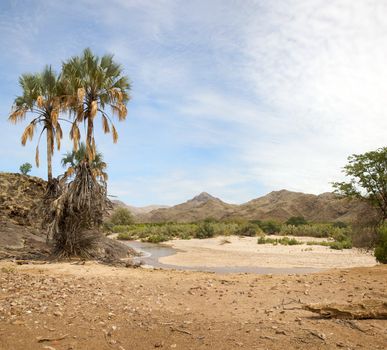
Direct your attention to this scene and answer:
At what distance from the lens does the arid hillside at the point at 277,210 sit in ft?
288

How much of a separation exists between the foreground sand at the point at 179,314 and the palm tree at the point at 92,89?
317 inches

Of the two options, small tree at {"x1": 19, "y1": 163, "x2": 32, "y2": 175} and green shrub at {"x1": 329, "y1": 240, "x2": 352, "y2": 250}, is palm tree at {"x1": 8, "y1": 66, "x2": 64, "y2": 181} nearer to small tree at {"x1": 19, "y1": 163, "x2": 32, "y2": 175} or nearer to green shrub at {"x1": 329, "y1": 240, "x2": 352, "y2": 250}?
green shrub at {"x1": 329, "y1": 240, "x2": 352, "y2": 250}

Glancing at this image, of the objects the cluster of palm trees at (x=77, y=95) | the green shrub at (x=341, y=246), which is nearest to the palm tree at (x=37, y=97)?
the cluster of palm trees at (x=77, y=95)

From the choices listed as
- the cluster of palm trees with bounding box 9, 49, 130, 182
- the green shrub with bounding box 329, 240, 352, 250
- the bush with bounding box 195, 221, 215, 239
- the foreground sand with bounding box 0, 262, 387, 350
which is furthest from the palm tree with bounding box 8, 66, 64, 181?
the bush with bounding box 195, 221, 215, 239

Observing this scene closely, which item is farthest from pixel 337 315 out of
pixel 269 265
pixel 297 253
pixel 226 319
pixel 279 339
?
pixel 297 253

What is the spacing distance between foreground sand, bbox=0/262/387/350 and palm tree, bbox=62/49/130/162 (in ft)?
26.4

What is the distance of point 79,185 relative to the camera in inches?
619

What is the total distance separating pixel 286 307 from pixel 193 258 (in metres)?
16.2

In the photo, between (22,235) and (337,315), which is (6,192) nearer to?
(22,235)

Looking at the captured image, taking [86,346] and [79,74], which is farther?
[79,74]

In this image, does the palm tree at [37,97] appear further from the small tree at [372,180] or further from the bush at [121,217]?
the bush at [121,217]

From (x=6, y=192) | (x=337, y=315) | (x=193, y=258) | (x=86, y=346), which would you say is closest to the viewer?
(x=86, y=346)

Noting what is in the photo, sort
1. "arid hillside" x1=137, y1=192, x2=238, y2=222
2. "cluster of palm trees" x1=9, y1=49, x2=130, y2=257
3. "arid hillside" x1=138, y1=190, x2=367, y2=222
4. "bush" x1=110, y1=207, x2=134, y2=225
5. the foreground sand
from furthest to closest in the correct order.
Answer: "arid hillside" x1=137, y1=192, x2=238, y2=222
"arid hillside" x1=138, y1=190, x2=367, y2=222
"bush" x1=110, y1=207, x2=134, y2=225
"cluster of palm trees" x1=9, y1=49, x2=130, y2=257
the foreground sand

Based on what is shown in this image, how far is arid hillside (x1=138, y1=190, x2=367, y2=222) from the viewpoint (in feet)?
288
